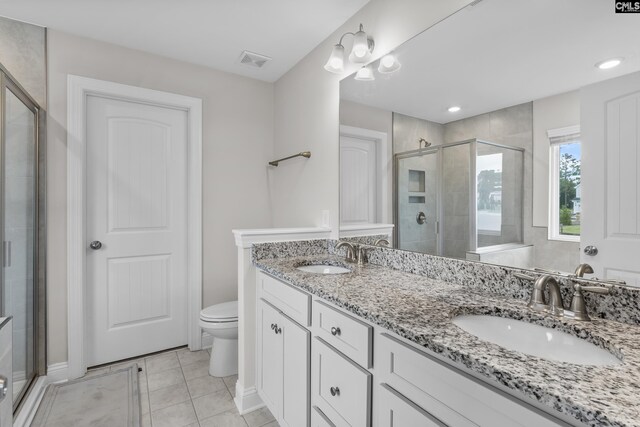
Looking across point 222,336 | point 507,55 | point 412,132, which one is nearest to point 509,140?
point 507,55

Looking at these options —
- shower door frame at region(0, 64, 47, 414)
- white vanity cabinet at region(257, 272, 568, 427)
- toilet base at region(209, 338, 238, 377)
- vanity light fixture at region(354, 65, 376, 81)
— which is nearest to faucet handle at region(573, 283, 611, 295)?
white vanity cabinet at region(257, 272, 568, 427)

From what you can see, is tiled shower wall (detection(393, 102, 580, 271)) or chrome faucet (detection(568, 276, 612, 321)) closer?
chrome faucet (detection(568, 276, 612, 321))

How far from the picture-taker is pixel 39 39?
204 cm

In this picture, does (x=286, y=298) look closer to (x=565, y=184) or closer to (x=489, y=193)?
(x=489, y=193)

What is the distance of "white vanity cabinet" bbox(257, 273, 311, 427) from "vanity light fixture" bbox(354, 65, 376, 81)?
1.29 meters

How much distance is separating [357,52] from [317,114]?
619 millimetres

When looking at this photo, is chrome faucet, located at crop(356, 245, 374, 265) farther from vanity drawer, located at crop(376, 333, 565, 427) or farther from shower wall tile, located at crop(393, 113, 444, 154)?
vanity drawer, located at crop(376, 333, 565, 427)

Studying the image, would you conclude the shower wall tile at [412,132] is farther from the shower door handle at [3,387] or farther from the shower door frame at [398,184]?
the shower door handle at [3,387]

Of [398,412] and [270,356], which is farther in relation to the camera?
[270,356]

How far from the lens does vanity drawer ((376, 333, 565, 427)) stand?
627mm

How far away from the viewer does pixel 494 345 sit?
75cm

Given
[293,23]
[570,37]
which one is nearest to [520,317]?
[570,37]

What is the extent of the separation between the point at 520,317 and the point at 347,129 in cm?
144

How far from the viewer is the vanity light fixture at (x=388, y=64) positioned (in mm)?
1675
